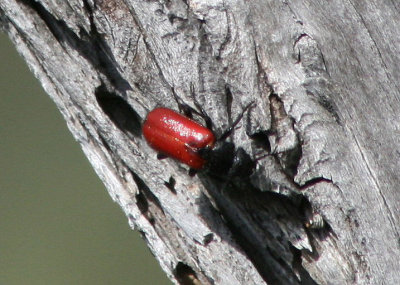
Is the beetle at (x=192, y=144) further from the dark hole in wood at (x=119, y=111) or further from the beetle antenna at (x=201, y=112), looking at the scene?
the dark hole in wood at (x=119, y=111)

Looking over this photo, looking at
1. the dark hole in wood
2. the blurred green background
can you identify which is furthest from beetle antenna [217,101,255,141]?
the blurred green background

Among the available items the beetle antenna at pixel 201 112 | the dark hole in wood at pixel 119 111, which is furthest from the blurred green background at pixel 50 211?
the beetle antenna at pixel 201 112

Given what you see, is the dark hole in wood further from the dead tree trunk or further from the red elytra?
the red elytra

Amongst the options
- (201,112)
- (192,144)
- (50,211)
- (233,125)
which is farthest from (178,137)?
(50,211)

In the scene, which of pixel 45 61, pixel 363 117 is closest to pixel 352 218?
pixel 363 117

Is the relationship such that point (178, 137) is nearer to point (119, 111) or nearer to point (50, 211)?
point (119, 111)
